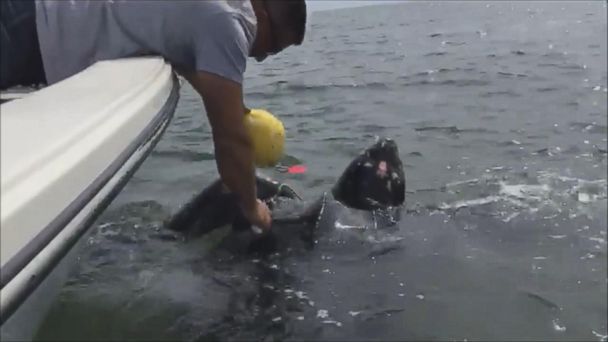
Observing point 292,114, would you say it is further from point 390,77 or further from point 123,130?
point 123,130

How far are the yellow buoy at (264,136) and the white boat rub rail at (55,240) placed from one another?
185 cm

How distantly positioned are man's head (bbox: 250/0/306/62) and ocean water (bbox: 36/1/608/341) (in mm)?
1248

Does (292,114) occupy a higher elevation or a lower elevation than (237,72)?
lower

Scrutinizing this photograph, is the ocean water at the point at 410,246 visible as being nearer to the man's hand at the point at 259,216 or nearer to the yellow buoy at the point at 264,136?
the man's hand at the point at 259,216

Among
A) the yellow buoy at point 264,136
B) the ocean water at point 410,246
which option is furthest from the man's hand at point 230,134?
the ocean water at point 410,246

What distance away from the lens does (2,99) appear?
323 cm

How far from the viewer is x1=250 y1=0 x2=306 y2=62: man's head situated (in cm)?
374

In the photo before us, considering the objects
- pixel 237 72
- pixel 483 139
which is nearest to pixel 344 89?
pixel 483 139

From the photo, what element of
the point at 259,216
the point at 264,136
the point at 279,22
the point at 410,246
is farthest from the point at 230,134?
the point at 410,246

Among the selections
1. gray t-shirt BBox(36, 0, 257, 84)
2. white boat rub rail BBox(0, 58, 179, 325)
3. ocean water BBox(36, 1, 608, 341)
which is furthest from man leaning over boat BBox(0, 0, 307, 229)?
ocean water BBox(36, 1, 608, 341)

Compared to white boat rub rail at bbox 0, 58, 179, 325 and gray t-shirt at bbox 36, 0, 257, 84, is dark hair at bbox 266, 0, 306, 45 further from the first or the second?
white boat rub rail at bbox 0, 58, 179, 325

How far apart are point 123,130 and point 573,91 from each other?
358 inches

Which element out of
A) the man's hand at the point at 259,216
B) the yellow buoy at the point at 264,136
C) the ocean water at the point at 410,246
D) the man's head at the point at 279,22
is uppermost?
the man's head at the point at 279,22

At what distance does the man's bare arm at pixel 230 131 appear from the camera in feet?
11.7
